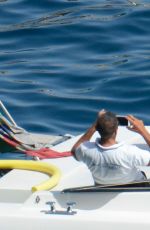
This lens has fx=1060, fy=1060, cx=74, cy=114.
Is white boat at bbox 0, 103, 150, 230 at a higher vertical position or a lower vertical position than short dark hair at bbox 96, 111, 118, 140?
lower

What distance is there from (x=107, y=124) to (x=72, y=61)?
959 cm

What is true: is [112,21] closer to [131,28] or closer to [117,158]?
[131,28]

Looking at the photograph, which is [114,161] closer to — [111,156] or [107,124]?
[111,156]

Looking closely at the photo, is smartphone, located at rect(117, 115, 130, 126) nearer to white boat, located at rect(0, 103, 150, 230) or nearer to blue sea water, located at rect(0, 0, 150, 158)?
white boat, located at rect(0, 103, 150, 230)

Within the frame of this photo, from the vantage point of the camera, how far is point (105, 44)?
16984 mm

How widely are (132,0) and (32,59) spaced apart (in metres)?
3.07

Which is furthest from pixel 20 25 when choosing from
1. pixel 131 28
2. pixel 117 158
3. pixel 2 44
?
pixel 117 158

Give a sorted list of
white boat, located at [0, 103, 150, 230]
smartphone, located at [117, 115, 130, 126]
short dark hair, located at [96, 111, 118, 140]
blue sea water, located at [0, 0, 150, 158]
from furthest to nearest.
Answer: blue sea water, located at [0, 0, 150, 158] → smartphone, located at [117, 115, 130, 126] → short dark hair, located at [96, 111, 118, 140] → white boat, located at [0, 103, 150, 230]

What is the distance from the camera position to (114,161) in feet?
22.7

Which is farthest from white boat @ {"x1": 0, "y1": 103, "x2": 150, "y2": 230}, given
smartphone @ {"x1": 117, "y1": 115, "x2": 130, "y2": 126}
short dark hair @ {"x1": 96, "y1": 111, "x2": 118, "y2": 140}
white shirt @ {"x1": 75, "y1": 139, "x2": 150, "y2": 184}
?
smartphone @ {"x1": 117, "y1": 115, "x2": 130, "y2": 126}

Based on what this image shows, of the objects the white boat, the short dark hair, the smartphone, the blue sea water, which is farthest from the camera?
the blue sea water

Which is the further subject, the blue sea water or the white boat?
the blue sea water

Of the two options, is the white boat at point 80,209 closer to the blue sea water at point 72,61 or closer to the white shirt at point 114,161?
the white shirt at point 114,161

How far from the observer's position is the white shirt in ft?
22.6
